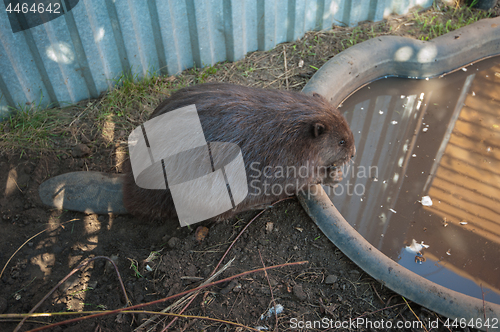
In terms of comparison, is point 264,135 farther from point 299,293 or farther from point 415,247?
point 415,247

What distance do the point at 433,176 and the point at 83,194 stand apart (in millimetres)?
2868

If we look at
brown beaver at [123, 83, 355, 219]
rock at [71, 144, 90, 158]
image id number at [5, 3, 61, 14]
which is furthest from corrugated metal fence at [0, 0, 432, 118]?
brown beaver at [123, 83, 355, 219]

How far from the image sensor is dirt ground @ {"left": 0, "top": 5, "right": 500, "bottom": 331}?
2.23 meters

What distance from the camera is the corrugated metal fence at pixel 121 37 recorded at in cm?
296

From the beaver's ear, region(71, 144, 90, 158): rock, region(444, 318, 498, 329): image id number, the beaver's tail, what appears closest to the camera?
region(444, 318, 498, 329): image id number

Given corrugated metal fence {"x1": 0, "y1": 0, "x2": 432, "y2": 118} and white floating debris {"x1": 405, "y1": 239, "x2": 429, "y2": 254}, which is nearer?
white floating debris {"x1": 405, "y1": 239, "x2": 429, "y2": 254}

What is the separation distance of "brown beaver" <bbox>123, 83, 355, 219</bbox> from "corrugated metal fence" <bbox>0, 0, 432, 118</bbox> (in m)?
1.14

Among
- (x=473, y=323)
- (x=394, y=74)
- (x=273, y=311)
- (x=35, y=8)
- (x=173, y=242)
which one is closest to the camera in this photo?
(x=473, y=323)

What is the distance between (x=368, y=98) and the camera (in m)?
3.74

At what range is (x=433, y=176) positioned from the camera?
3.08 metres

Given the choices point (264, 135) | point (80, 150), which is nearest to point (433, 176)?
point (264, 135)

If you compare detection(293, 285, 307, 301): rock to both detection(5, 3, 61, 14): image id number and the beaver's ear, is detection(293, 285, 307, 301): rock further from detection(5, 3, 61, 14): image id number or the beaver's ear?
detection(5, 3, 61, 14): image id number
